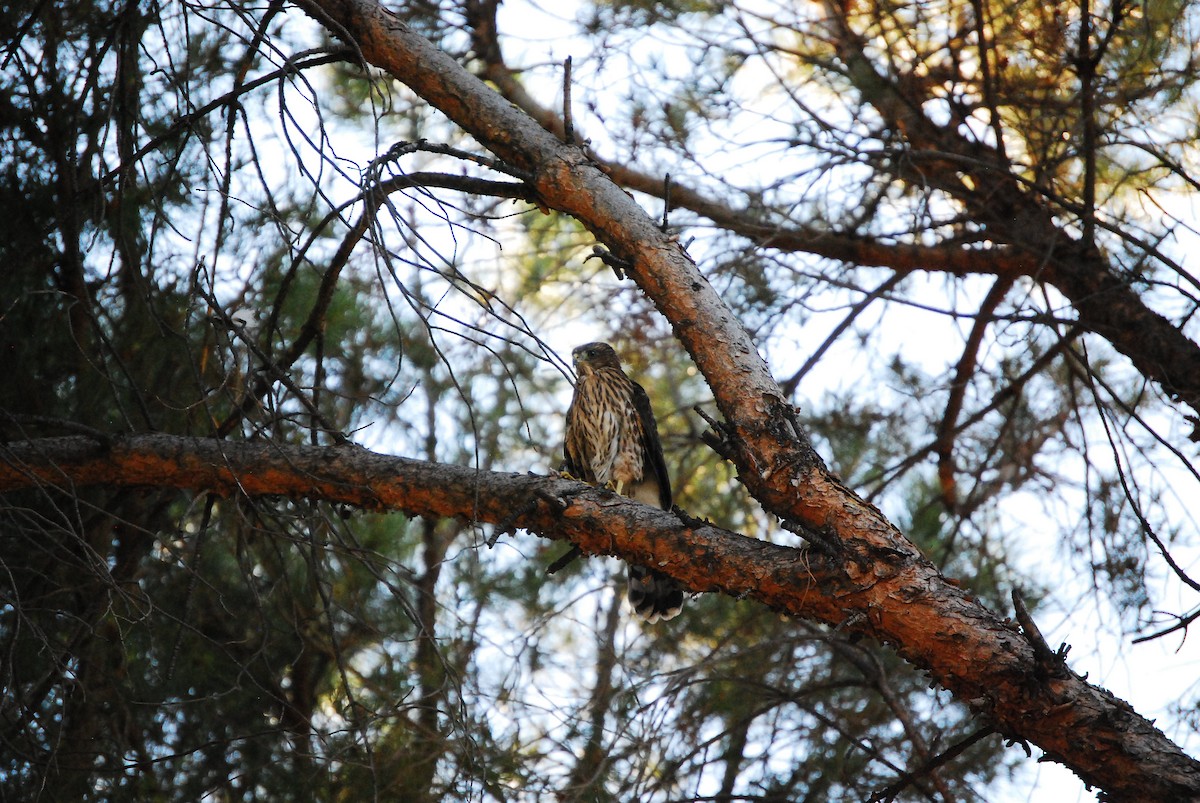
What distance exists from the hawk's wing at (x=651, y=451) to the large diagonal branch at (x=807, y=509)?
2076mm

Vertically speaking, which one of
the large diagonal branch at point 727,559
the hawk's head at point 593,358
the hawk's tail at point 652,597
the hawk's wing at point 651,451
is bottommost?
the large diagonal branch at point 727,559

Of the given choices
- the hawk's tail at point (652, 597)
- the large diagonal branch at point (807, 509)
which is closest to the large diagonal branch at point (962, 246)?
the large diagonal branch at point (807, 509)

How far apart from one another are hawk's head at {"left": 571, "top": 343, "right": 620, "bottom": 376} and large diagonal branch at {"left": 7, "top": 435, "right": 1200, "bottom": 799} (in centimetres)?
228

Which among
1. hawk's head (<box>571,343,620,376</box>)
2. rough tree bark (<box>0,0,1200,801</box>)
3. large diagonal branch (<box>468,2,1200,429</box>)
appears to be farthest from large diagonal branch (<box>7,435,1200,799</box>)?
hawk's head (<box>571,343,620,376</box>)

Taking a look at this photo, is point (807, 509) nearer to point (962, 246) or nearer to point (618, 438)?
point (618, 438)

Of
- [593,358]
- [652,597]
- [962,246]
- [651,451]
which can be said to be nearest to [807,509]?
[652,597]

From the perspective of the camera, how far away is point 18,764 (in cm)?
338

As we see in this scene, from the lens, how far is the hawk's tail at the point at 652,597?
14.9 feet

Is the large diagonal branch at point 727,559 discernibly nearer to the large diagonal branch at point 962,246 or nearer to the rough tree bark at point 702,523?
the rough tree bark at point 702,523

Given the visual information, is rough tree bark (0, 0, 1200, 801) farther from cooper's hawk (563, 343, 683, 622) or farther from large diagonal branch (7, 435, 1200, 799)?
cooper's hawk (563, 343, 683, 622)

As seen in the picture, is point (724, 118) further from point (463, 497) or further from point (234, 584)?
point (234, 584)

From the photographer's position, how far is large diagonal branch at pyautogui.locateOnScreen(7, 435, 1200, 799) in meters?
2.28

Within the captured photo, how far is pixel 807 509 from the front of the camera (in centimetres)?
261

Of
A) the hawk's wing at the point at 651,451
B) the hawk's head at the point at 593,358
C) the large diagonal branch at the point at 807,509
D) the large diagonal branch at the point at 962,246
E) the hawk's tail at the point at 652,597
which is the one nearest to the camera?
the large diagonal branch at the point at 807,509
